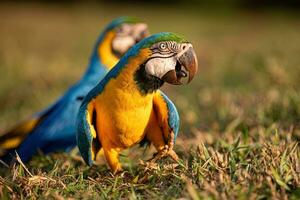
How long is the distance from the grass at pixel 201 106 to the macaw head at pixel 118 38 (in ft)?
2.03

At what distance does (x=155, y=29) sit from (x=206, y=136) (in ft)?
23.3

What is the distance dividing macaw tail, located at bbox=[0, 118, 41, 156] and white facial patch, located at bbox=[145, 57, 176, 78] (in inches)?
54.2

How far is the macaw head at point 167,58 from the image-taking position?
2613 millimetres


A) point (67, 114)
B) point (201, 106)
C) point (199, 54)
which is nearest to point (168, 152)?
point (67, 114)

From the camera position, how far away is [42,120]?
3805 millimetres

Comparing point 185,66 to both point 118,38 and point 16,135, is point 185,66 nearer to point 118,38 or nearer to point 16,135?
point 118,38

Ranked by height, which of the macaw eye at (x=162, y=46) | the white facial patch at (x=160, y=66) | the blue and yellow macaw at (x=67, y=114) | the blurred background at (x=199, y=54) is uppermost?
the macaw eye at (x=162, y=46)

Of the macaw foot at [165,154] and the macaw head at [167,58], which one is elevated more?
the macaw head at [167,58]

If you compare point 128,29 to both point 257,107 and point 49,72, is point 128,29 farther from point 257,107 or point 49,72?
point 49,72

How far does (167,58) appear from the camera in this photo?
103 inches

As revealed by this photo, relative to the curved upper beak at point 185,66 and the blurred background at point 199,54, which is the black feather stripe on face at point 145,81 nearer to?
the curved upper beak at point 185,66

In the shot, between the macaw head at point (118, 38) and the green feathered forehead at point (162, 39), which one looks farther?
the macaw head at point (118, 38)

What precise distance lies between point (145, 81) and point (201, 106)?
233cm

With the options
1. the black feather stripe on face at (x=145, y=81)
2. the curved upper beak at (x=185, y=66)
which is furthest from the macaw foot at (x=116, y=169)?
the curved upper beak at (x=185, y=66)
